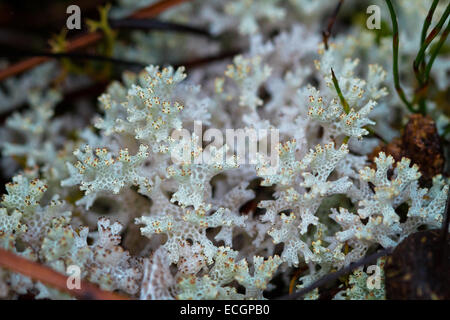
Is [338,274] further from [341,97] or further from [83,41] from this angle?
[83,41]

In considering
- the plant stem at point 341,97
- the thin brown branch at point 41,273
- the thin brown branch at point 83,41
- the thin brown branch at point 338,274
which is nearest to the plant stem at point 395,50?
the plant stem at point 341,97

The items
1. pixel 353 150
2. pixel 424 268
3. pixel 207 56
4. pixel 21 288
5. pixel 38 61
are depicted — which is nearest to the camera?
pixel 424 268

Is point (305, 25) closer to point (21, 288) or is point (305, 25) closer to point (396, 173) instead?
point (396, 173)

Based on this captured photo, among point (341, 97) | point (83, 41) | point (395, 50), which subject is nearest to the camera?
point (341, 97)

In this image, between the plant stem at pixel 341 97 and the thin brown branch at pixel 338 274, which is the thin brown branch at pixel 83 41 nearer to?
the plant stem at pixel 341 97

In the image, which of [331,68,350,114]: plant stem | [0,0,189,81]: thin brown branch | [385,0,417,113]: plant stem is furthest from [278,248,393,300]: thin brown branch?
[0,0,189,81]: thin brown branch

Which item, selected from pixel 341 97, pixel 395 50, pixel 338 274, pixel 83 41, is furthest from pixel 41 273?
pixel 395 50

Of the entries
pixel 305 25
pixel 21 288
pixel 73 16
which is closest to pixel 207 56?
pixel 305 25
